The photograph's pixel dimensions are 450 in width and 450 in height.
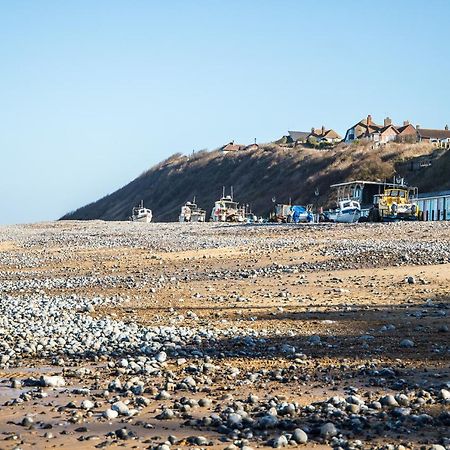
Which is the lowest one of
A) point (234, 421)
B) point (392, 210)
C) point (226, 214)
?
point (234, 421)

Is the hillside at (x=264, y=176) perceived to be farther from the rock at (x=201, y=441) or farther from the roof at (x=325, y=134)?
the rock at (x=201, y=441)

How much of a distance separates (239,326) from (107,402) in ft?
15.1

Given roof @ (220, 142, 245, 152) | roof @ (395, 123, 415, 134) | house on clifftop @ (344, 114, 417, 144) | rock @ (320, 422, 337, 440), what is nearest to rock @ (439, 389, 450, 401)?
rock @ (320, 422, 337, 440)

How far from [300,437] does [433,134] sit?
134547mm

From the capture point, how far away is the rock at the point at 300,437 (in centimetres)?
531

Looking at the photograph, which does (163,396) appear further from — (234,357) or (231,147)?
(231,147)

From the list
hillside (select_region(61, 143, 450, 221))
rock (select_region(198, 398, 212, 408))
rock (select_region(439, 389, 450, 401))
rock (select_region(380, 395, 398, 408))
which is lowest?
rock (select_region(198, 398, 212, 408))

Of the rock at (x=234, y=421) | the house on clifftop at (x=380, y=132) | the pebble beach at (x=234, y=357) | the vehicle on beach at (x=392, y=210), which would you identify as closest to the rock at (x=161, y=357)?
the pebble beach at (x=234, y=357)

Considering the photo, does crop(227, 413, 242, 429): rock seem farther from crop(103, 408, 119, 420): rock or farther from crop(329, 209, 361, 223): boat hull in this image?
crop(329, 209, 361, 223): boat hull

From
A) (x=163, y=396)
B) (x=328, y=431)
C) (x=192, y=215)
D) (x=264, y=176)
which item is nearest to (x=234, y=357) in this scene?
(x=163, y=396)

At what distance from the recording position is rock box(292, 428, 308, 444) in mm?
5309

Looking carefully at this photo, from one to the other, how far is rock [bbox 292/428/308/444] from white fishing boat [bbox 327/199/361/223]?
4330 centimetres

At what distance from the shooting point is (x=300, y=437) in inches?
209

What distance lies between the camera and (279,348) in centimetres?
915
